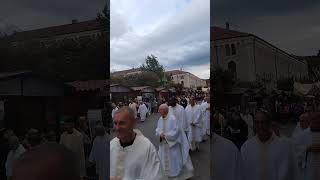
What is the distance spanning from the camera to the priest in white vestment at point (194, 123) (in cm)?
466

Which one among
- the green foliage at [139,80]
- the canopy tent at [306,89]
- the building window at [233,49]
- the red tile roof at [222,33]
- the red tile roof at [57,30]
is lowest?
the canopy tent at [306,89]

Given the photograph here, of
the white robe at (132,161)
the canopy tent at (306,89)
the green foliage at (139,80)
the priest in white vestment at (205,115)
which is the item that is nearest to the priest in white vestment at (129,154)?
the white robe at (132,161)

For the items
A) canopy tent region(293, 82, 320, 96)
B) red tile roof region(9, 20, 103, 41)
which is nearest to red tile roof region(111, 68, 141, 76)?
Result: red tile roof region(9, 20, 103, 41)

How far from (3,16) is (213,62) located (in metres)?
1.61

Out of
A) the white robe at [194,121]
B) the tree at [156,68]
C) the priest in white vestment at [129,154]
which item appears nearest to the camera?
the priest in white vestment at [129,154]

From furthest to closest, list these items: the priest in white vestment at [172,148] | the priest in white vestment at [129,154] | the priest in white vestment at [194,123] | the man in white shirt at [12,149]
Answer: the priest in white vestment at [172,148], the priest in white vestment at [194,123], the priest in white vestment at [129,154], the man in white shirt at [12,149]

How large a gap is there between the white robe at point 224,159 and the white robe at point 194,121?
131 cm

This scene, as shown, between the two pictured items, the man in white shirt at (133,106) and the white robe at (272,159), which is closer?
the white robe at (272,159)

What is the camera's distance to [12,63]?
130 inches

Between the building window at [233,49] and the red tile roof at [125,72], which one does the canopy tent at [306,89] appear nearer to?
the building window at [233,49]

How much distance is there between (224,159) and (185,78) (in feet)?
4.87

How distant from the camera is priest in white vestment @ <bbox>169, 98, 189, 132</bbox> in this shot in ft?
16.5

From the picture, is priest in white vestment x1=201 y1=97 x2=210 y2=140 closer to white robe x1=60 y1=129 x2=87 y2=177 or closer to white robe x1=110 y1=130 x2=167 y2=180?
white robe x1=110 y1=130 x2=167 y2=180

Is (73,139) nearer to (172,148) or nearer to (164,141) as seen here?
(164,141)
